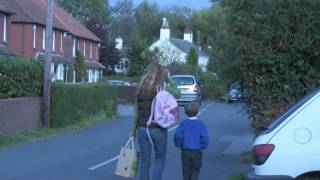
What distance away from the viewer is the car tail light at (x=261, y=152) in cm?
695

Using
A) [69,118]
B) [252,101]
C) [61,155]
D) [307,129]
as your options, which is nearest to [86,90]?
[69,118]

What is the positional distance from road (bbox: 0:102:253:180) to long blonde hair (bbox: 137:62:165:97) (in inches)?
110

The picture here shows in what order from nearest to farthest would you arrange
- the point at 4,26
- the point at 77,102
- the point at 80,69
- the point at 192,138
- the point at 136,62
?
the point at 192,138 → the point at 77,102 → the point at 4,26 → the point at 80,69 → the point at 136,62

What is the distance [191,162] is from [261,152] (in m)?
2.98

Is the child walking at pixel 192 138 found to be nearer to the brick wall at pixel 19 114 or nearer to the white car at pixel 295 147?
the white car at pixel 295 147

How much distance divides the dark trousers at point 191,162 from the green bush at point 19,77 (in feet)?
35.8

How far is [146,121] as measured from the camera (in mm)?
9922

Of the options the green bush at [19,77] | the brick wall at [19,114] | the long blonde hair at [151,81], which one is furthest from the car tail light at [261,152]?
the green bush at [19,77]

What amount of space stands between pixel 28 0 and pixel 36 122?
Answer: 103 feet

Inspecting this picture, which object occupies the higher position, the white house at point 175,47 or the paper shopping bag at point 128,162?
the white house at point 175,47

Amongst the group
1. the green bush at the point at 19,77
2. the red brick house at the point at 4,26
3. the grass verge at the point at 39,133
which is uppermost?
the red brick house at the point at 4,26

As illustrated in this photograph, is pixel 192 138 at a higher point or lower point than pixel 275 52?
lower

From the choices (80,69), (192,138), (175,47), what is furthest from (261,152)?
(175,47)

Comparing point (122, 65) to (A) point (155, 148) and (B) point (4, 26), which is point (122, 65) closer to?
(B) point (4, 26)
